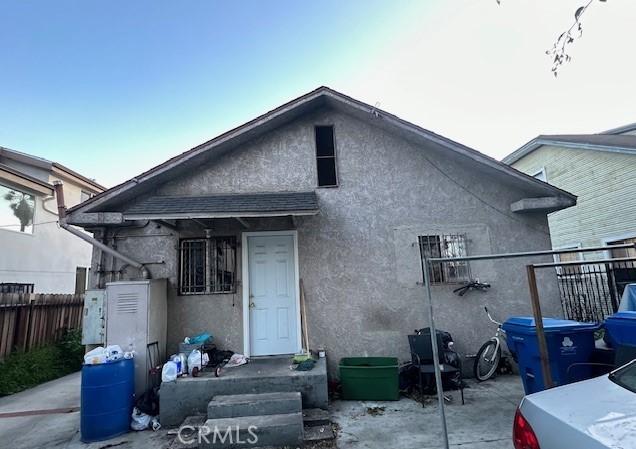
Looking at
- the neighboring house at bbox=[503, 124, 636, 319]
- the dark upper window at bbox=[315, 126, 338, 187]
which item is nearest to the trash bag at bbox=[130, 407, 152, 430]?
the dark upper window at bbox=[315, 126, 338, 187]

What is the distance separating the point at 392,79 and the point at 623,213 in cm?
912

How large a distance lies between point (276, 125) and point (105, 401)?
551cm

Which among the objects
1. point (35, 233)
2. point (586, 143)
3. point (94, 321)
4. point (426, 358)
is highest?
point (586, 143)

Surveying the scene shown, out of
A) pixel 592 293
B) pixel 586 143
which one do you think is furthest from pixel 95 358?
pixel 586 143

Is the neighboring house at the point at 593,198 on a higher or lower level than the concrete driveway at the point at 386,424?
higher

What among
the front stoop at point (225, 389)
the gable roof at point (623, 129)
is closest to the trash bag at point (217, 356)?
the front stoop at point (225, 389)

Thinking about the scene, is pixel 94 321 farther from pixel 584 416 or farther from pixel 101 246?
pixel 584 416

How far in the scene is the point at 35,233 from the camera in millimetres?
12516

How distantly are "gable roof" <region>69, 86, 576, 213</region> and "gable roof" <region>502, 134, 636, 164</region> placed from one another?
242 inches

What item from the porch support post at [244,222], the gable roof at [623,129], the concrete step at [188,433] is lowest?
the concrete step at [188,433]

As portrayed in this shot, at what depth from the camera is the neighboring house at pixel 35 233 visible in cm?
1150

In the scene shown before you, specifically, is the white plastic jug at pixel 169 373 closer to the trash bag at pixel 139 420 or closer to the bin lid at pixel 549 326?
the trash bag at pixel 139 420

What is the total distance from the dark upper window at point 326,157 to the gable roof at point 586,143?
962cm

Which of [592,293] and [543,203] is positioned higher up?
[543,203]
